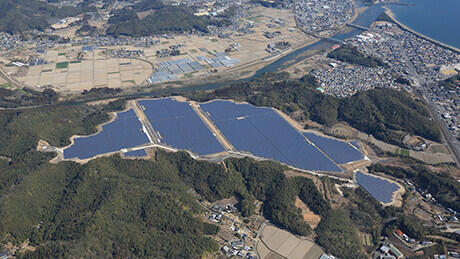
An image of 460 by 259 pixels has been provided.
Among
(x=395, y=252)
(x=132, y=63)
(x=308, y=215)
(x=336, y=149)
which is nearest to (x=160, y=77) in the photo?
(x=132, y=63)

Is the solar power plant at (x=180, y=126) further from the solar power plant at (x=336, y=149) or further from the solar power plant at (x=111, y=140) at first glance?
the solar power plant at (x=336, y=149)

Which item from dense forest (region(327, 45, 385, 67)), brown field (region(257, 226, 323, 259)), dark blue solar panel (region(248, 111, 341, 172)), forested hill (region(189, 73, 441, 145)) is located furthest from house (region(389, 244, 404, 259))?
dense forest (region(327, 45, 385, 67))

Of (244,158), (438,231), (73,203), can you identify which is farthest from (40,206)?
(438,231)

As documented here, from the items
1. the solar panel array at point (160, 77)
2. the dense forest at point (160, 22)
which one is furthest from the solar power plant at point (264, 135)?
the dense forest at point (160, 22)

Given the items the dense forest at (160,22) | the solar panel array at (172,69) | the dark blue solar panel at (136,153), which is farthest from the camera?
the dense forest at (160,22)

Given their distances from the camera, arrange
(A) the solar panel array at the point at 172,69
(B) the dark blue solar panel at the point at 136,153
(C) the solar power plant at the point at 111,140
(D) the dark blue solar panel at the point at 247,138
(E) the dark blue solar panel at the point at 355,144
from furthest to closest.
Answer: (A) the solar panel array at the point at 172,69 → (E) the dark blue solar panel at the point at 355,144 → (D) the dark blue solar panel at the point at 247,138 → (C) the solar power plant at the point at 111,140 → (B) the dark blue solar panel at the point at 136,153

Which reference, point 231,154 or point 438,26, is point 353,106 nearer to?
point 231,154

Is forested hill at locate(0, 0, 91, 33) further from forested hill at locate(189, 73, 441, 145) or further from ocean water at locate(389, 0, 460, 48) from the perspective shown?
ocean water at locate(389, 0, 460, 48)
